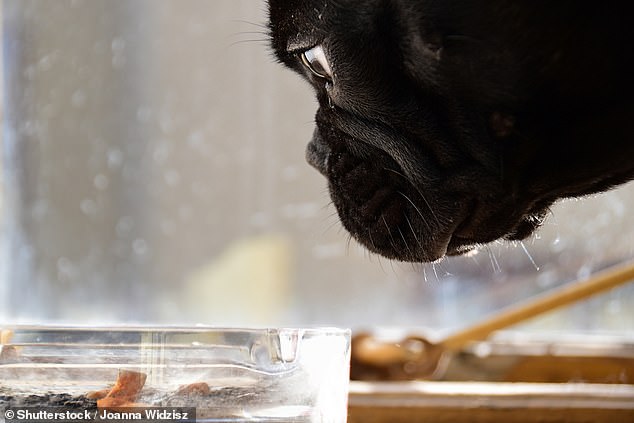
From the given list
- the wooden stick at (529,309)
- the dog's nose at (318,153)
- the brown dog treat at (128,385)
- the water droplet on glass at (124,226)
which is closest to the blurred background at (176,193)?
the water droplet on glass at (124,226)

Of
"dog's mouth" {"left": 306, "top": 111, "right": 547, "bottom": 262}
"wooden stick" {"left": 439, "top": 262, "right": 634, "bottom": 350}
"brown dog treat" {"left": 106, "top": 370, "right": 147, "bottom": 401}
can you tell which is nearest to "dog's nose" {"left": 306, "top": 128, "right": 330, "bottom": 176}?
"dog's mouth" {"left": 306, "top": 111, "right": 547, "bottom": 262}

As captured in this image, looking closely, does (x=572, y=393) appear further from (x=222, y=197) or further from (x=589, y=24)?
(x=222, y=197)

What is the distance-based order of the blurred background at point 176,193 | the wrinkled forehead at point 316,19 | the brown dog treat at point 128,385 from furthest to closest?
the blurred background at point 176,193 < the wrinkled forehead at point 316,19 < the brown dog treat at point 128,385

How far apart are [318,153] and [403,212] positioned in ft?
0.38

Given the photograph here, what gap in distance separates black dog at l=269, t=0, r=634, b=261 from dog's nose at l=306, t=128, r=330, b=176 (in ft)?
0.05

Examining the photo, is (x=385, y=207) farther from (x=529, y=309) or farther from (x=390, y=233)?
(x=529, y=309)

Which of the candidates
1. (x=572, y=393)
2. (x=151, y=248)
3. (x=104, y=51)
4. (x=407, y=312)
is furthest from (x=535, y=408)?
(x=104, y=51)

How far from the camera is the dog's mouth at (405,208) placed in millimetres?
712

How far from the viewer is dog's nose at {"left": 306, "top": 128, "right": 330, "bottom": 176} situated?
0.81 metres

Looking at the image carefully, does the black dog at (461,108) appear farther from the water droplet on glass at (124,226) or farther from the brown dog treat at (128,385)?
the water droplet on glass at (124,226)

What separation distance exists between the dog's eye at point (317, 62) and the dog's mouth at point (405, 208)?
0.06 metres

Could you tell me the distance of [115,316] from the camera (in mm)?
1390

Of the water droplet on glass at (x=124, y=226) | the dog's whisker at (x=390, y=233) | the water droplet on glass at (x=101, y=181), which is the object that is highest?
the water droplet on glass at (x=101, y=181)

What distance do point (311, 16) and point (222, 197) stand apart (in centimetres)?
74
